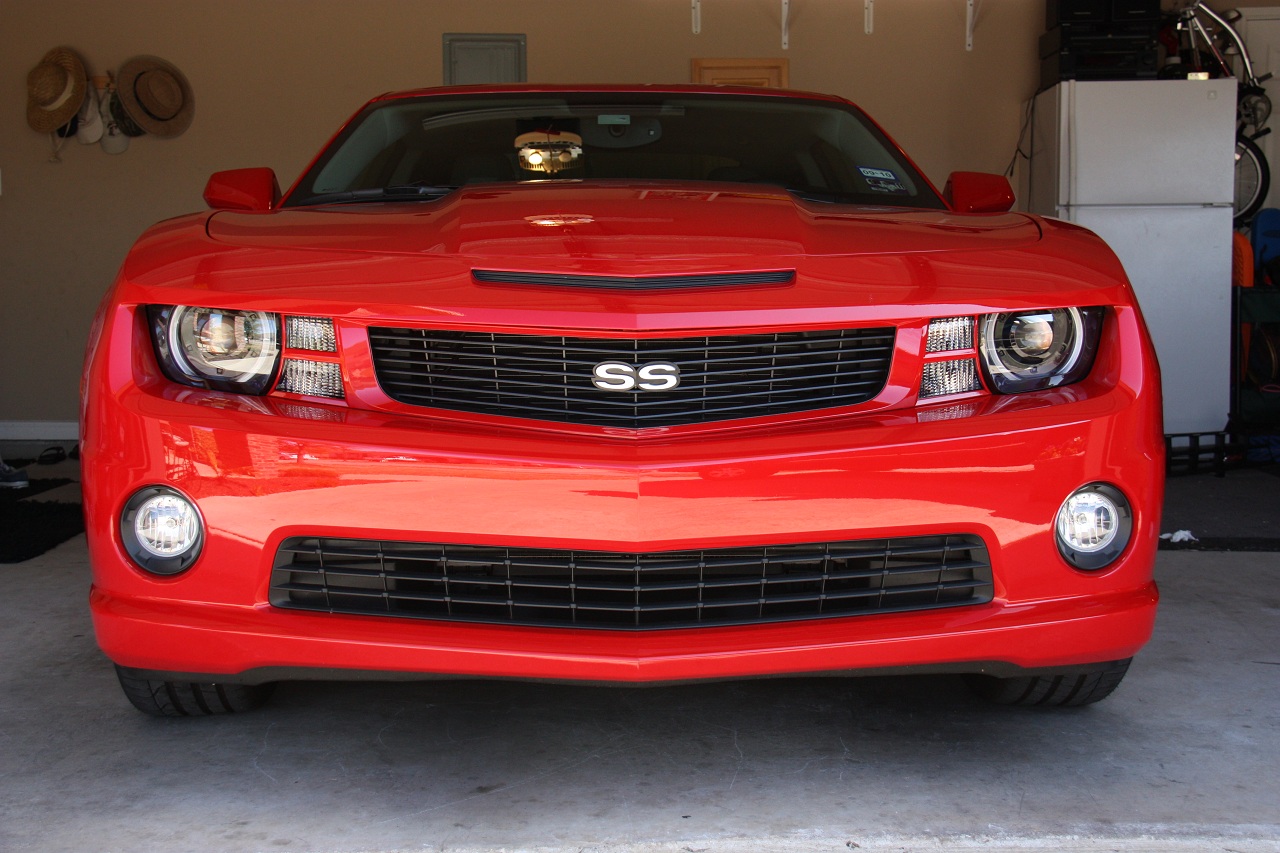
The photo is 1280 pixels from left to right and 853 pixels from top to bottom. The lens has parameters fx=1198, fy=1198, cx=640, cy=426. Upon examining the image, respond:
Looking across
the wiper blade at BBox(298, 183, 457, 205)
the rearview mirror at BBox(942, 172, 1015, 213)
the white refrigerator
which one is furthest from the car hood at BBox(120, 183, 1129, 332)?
the white refrigerator

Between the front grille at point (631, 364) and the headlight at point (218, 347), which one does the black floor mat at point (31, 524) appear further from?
the front grille at point (631, 364)

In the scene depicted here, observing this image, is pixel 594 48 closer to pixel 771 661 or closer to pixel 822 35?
pixel 822 35

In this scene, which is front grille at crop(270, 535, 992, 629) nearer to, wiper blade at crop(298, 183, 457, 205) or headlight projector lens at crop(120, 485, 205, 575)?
headlight projector lens at crop(120, 485, 205, 575)

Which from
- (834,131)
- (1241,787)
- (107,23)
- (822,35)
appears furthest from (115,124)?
(1241,787)

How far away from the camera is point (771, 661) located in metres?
1.69

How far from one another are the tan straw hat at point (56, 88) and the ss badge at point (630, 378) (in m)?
6.03

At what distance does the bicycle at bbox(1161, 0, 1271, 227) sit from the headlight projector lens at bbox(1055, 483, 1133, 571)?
5721 millimetres

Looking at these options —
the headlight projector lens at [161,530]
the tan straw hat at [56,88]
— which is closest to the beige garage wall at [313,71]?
the tan straw hat at [56,88]

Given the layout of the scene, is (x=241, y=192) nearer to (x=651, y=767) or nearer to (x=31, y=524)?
(x=651, y=767)

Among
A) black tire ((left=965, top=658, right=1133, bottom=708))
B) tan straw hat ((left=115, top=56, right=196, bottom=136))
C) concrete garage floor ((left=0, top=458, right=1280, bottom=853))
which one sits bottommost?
concrete garage floor ((left=0, top=458, right=1280, bottom=853))

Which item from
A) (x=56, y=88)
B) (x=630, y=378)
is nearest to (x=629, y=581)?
(x=630, y=378)

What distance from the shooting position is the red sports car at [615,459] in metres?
1.64

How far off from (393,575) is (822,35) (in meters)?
5.84

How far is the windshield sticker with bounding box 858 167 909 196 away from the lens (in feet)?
8.66
